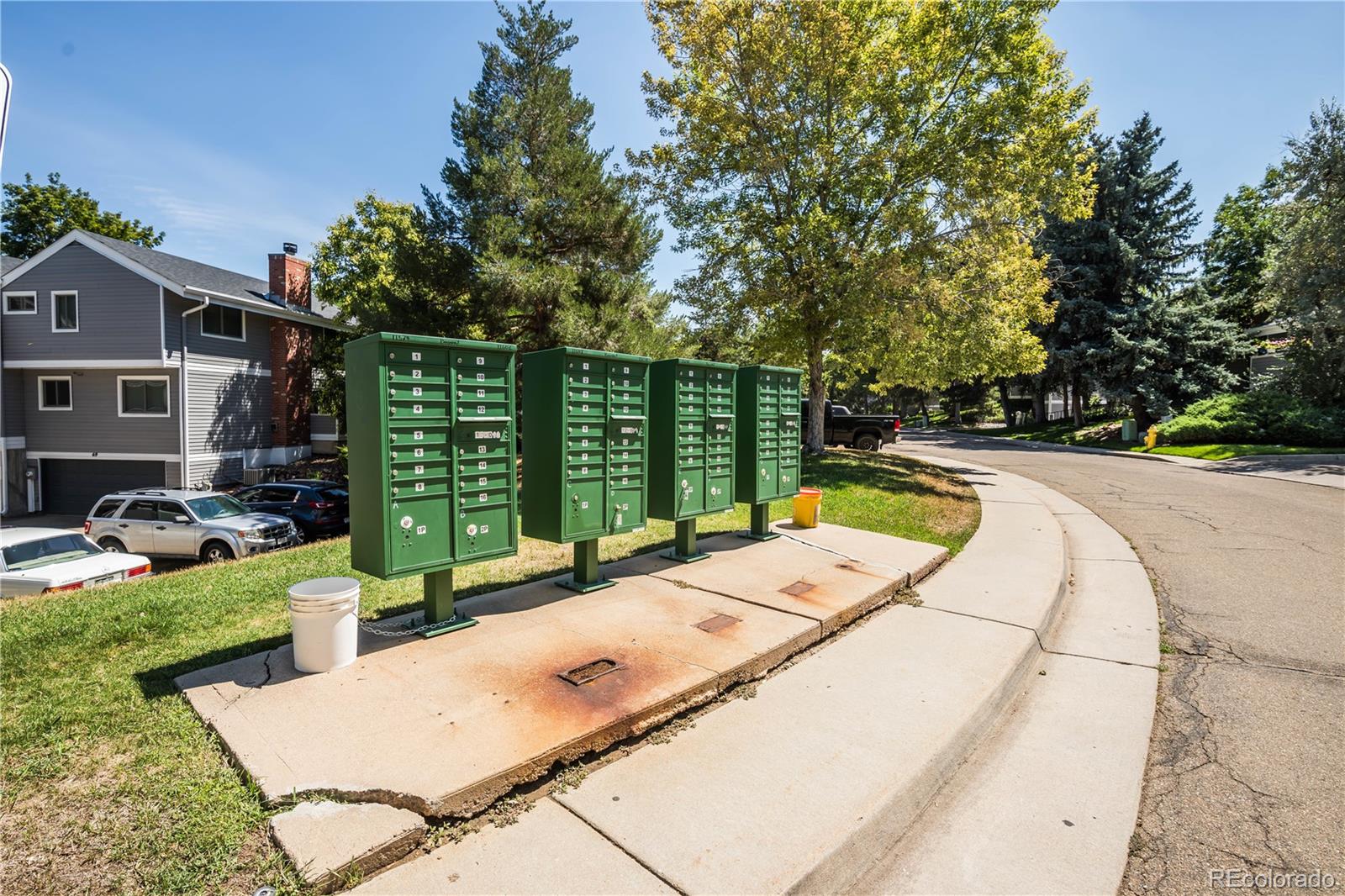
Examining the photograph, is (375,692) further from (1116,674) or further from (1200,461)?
(1200,461)

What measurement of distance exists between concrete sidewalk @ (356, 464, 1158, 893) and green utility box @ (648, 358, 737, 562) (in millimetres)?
2388

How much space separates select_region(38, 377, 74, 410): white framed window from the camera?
20.3m

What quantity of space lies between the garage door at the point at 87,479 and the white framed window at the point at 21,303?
476 cm

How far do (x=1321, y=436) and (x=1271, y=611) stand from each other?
67.2 feet

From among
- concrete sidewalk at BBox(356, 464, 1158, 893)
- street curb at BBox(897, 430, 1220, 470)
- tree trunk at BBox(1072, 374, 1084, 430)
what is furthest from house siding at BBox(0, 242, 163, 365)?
tree trunk at BBox(1072, 374, 1084, 430)

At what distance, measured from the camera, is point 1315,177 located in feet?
71.2

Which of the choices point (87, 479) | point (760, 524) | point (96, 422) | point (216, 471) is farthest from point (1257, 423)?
point (87, 479)

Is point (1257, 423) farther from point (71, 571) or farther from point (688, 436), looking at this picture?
point (71, 571)

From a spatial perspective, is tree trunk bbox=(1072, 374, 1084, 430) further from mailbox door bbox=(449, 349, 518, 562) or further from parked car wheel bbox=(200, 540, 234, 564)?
parked car wheel bbox=(200, 540, 234, 564)

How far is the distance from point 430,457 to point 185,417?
19.3 m

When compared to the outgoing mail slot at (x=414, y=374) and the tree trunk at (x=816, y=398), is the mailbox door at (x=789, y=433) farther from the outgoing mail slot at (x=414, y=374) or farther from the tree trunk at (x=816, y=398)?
the tree trunk at (x=816, y=398)

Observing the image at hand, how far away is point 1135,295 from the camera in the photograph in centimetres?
2970

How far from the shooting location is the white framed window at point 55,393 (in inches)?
799

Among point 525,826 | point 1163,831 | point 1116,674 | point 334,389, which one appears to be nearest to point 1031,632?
point 1116,674
